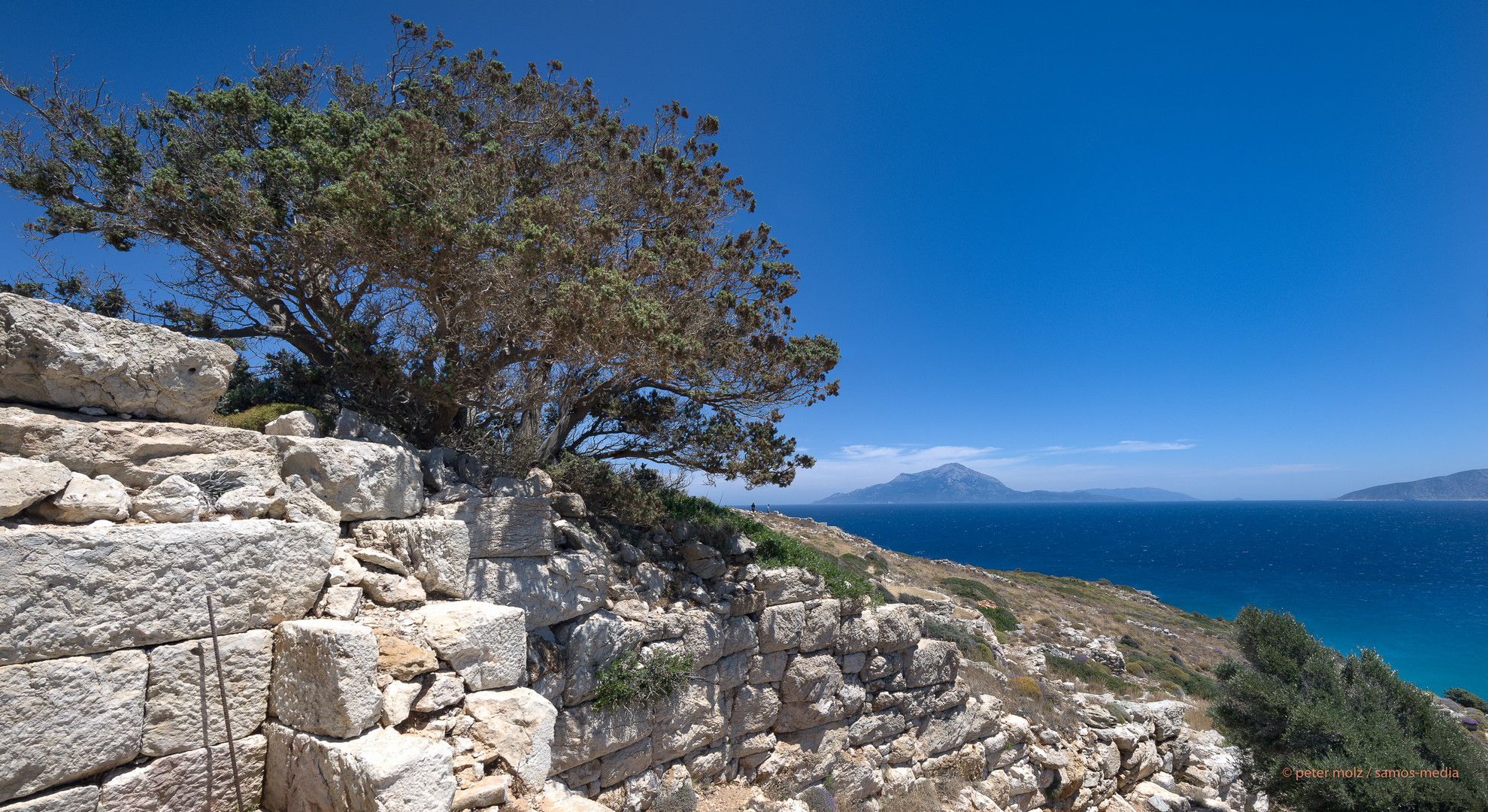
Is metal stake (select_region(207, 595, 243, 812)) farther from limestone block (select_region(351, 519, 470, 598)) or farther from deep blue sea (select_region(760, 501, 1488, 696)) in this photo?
deep blue sea (select_region(760, 501, 1488, 696))

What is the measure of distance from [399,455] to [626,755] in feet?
16.3

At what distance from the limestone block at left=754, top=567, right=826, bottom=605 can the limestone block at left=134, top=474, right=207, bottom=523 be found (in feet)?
24.0

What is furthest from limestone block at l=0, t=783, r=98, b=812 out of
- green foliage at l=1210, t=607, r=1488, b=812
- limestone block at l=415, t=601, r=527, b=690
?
green foliage at l=1210, t=607, r=1488, b=812

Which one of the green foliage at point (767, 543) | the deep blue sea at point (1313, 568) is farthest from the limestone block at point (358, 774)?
the deep blue sea at point (1313, 568)

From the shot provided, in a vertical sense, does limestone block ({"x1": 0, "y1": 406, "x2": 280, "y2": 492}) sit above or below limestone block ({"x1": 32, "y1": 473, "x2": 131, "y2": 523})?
above

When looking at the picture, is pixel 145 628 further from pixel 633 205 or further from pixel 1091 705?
pixel 1091 705

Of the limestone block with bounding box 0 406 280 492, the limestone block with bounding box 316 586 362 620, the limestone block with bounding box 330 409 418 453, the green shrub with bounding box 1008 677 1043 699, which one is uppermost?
the limestone block with bounding box 330 409 418 453

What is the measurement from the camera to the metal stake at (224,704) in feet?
13.1

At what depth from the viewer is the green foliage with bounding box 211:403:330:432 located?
609 cm

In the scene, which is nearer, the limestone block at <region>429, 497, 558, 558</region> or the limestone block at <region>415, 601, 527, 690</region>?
the limestone block at <region>415, 601, 527, 690</region>

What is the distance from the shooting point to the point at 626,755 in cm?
784

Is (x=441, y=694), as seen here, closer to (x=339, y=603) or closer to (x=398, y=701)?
(x=398, y=701)

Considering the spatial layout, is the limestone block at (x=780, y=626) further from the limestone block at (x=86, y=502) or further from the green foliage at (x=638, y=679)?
the limestone block at (x=86, y=502)

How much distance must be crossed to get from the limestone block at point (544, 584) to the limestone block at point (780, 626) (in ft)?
10.3
